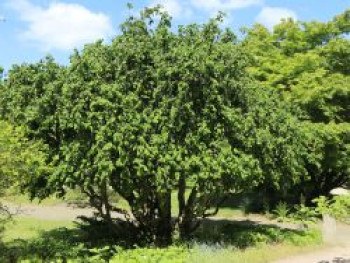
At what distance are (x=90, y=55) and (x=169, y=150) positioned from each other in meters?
3.73

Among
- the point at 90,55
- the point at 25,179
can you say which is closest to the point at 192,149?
the point at 90,55

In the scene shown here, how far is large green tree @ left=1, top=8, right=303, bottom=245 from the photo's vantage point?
14.1 m

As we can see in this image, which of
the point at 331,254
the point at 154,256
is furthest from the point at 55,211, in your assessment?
the point at 331,254

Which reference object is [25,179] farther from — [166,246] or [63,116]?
[166,246]

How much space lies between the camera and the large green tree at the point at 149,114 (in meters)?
14.1

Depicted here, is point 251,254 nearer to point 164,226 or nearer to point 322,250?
point 322,250

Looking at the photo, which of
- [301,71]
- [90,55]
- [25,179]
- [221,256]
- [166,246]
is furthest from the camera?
[301,71]

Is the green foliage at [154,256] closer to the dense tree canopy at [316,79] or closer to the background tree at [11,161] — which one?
the background tree at [11,161]

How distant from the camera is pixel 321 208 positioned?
8.09 meters

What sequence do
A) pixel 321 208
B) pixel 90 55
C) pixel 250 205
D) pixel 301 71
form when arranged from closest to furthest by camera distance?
pixel 321 208
pixel 90 55
pixel 301 71
pixel 250 205

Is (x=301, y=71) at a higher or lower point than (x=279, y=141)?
higher

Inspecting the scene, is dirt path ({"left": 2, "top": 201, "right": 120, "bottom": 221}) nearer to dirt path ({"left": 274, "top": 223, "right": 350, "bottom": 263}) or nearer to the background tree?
dirt path ({"left": 274, "top": 223, "right": 350, "bottom": 263})

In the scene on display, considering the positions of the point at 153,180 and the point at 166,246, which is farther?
the point at 166,246

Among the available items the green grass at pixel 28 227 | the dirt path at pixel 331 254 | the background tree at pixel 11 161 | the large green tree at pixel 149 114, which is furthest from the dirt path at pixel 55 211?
the background tree at pixel 11 161
